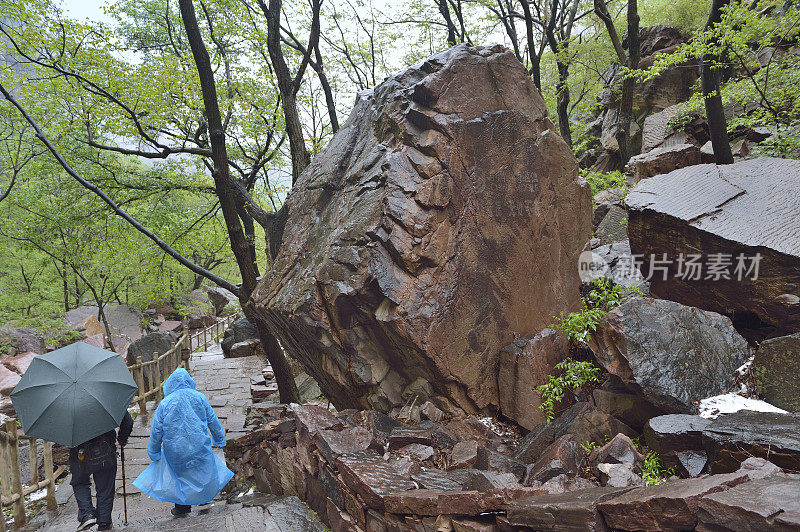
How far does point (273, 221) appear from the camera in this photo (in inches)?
377

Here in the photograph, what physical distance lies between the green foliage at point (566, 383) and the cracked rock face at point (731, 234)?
76.2 inches

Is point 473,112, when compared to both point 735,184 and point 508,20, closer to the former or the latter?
point 735,184

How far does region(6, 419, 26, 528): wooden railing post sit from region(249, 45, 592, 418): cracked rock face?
4046 mm

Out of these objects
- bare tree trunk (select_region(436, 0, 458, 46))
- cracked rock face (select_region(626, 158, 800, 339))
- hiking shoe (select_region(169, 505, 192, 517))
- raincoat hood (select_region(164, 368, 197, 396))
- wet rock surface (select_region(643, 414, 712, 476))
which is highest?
bare tree trunk (select_region(436, 0, 458, 46))

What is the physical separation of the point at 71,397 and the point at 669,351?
5926 mm

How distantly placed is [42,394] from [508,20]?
602 inches

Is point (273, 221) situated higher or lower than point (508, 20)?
lower

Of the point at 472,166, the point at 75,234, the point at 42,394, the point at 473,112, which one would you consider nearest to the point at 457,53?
the point at 473,112

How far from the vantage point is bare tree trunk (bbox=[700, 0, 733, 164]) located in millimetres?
8273

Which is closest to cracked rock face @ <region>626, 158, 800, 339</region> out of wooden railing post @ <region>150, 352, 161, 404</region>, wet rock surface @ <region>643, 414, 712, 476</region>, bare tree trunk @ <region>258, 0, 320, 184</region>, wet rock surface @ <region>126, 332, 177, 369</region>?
wet rock surface @ <region>643, 414, 712, 476</region>

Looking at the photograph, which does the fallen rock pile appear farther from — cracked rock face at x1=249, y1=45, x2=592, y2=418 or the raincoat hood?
the raincoat hood

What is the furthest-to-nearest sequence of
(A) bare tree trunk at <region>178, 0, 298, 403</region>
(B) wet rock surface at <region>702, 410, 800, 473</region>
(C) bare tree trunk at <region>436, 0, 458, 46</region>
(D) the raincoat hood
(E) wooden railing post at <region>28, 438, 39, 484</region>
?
(C) bare tree trunk at <region>436, 0, 458, 46</region>, (A) bare tree trunk at <region>178, 0, 298, 403</region>, (E) wooden railing post at <region>28, 438, 39, 484</region>, (D) the raincoat hood, (B) wet rock surface at <region>702, 410, 800, 473</region>

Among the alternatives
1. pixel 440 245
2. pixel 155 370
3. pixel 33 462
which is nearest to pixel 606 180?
pixel 440 245

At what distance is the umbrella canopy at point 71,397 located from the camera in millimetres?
4883
